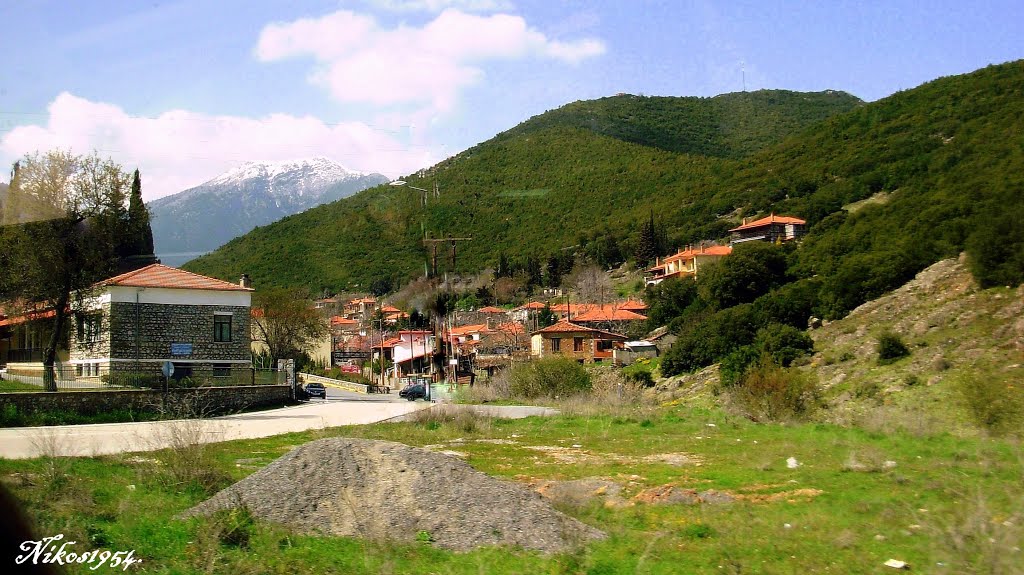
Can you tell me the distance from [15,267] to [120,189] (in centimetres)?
481

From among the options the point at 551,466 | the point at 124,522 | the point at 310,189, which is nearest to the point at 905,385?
the point at 551,466

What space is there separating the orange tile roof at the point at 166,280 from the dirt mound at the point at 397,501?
2878 cm

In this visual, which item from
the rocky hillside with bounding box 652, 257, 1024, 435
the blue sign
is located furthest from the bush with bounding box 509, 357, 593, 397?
the blue sign

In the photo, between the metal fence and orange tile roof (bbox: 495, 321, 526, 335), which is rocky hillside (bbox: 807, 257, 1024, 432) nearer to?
the metal fence

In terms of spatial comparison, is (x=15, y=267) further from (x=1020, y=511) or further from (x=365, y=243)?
(x=1020, y=511)

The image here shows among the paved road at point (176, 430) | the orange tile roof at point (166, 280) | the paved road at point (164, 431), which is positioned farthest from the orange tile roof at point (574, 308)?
the paved road at point (164, 431)

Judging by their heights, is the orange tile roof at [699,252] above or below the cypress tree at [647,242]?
below

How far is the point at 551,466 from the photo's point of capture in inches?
545

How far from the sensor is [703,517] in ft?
28.2

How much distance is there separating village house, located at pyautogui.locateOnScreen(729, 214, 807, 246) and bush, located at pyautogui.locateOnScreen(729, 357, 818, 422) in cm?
4122

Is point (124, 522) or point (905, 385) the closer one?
point (124, 522)

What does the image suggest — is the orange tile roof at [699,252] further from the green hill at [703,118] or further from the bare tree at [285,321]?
the bare tree at [285,321]

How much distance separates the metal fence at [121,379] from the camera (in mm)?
29828

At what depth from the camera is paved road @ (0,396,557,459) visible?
12339 millimetres
